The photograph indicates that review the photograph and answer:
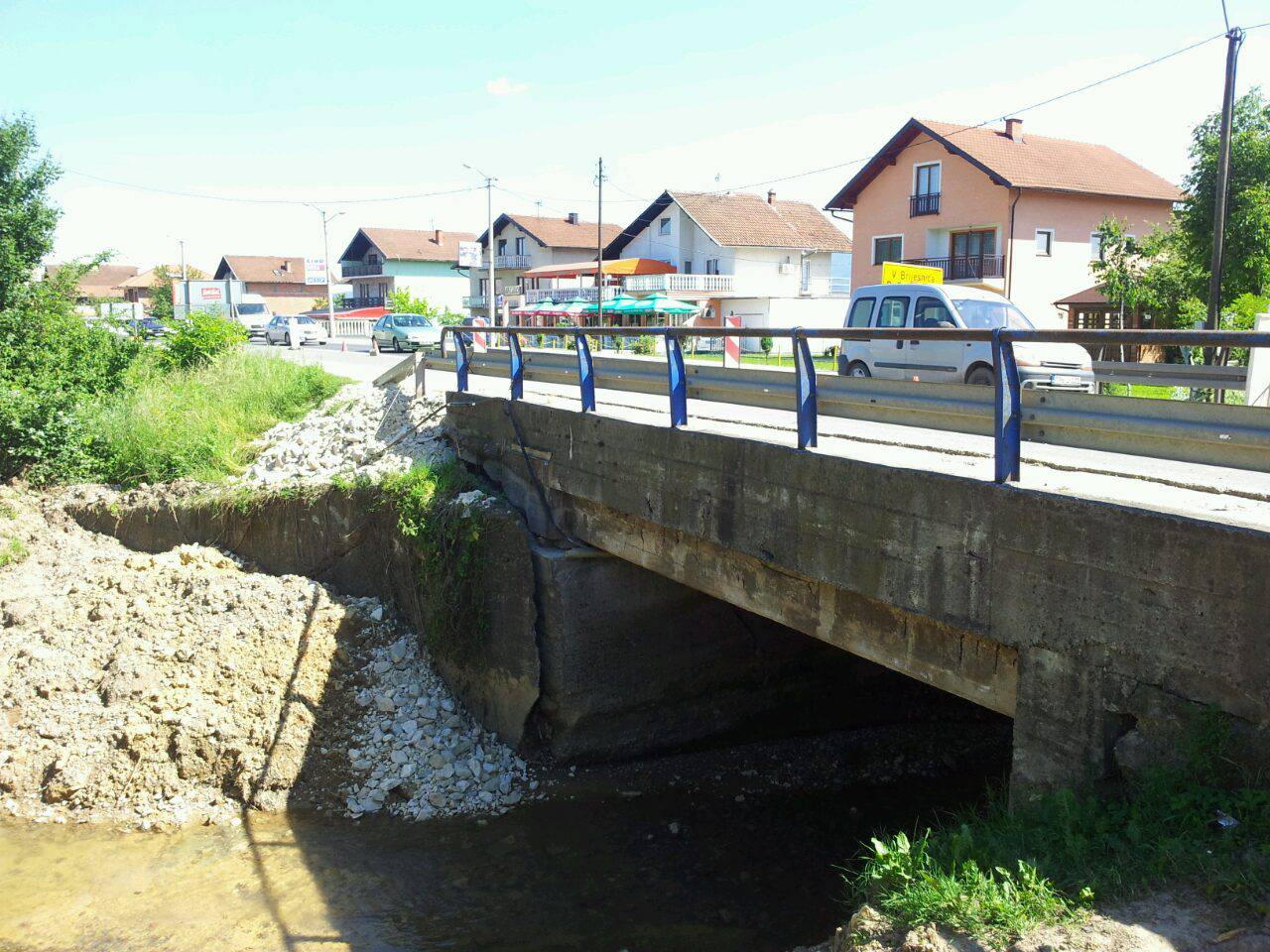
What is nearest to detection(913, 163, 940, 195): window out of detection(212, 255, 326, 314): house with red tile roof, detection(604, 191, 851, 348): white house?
detection(604, 191, 851, 348): white house

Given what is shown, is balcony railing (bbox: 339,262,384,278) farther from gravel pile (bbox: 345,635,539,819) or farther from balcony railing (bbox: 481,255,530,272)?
gravel pile (bbox: 345,635,539,819)

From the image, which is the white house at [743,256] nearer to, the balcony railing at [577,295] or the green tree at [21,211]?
the balcony railing at [577,295]

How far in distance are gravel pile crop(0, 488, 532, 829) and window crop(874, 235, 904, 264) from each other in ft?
112

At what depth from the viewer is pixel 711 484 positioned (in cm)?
767

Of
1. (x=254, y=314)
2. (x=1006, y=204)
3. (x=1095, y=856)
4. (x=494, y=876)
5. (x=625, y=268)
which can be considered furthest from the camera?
(x=625, y=268)

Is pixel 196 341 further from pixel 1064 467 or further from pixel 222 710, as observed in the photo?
pixel 1064 467

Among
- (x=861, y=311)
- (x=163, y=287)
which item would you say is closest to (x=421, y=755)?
(x=861, y=311)

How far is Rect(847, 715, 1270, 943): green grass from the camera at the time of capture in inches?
159

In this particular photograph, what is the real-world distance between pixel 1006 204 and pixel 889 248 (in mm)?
5942

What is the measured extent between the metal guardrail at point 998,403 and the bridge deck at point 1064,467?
0.86ft

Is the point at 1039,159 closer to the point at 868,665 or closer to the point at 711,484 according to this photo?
the point at 868,665

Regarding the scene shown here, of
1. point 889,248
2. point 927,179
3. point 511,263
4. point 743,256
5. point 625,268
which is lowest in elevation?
point 889,248

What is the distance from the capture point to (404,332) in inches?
1378

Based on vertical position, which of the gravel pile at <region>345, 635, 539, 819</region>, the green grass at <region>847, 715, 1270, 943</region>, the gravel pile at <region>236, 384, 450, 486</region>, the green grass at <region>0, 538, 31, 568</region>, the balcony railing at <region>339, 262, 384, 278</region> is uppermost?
the balcony railing at <region>339, 262, 384, 278</region>
